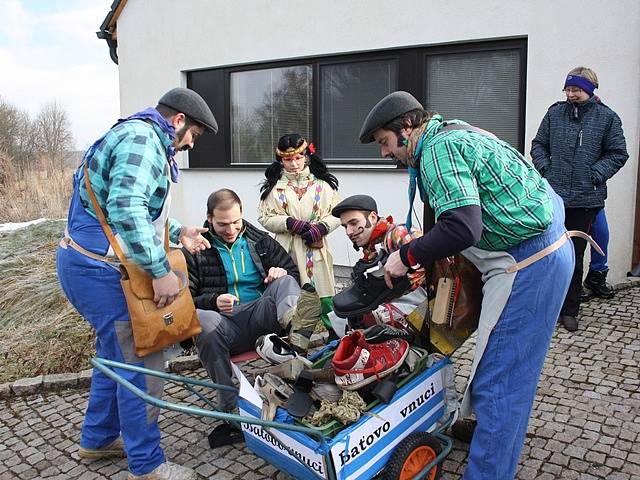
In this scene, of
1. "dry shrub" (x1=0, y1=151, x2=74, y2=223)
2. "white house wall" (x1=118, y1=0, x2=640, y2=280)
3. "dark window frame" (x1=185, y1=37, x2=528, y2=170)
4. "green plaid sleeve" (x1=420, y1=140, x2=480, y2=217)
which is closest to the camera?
"green plaid sleeve" (x1=420, y1=140, x2=480, y2=217)

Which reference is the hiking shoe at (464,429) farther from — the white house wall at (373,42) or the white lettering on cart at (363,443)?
the white house wall at (373,42)

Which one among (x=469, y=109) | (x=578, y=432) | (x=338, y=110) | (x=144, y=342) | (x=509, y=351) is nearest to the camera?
(x=509, y=351)

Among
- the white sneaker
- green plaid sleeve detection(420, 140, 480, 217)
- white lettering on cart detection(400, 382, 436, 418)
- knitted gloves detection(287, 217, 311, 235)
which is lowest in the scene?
the white sneaker

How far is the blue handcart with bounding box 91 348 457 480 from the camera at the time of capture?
2.41 metres

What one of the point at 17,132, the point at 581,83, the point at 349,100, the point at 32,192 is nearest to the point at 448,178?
the point at 581,83

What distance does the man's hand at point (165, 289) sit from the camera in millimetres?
2770

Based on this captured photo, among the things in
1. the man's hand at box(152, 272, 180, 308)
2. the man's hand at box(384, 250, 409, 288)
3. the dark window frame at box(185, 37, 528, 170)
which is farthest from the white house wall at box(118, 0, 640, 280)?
the man's hand at box(152, 272, 180, 308)

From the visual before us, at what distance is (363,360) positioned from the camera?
8.86 feet

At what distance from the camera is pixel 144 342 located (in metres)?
2.83

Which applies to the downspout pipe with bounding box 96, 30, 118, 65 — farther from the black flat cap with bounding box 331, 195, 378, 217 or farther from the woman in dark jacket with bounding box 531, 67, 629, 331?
the black flat cap with bounding box 331, 195, 378, 217

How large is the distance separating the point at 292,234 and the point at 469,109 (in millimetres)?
3182

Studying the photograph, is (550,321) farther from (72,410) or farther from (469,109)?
(469,109)

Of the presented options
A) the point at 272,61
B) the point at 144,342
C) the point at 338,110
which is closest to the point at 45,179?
the point at 272,61

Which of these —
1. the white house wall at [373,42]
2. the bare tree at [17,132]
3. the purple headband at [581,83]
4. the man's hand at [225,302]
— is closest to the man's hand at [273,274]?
the man's hand at [225,302]
